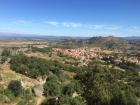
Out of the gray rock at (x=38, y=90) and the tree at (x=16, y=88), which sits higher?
the tree at (x=16, y=88)

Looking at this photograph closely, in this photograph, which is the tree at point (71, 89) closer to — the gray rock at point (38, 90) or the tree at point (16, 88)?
the gray rock at point (38, 90)

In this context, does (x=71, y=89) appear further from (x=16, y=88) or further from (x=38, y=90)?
(x=16, y=88)

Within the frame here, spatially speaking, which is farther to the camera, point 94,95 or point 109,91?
point 109,91

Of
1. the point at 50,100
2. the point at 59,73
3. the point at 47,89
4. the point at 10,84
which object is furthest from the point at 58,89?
the point at 59,73

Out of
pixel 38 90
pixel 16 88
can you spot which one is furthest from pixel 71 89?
pixel 16 88

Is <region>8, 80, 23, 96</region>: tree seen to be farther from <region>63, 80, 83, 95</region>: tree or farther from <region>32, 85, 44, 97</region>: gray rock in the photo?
<region>63, 80, 83, 95</region>: tree

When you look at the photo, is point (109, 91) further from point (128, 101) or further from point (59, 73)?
point (59, 73)

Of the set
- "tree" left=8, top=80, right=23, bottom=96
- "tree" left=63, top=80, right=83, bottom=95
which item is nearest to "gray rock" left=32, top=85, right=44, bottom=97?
"tree" left=8, top=80, right=23, bottom=96

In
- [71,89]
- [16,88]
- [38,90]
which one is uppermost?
[16,88]

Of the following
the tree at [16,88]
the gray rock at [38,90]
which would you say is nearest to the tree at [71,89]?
the gray rock at [38,90]

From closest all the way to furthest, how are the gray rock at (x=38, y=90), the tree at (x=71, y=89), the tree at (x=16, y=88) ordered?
the tree at (x=16, y=88), the gray rock at (x=38, y=90), the tree at (x=71, y=89)

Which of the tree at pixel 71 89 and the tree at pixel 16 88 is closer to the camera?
the tree at pixel 16 88
